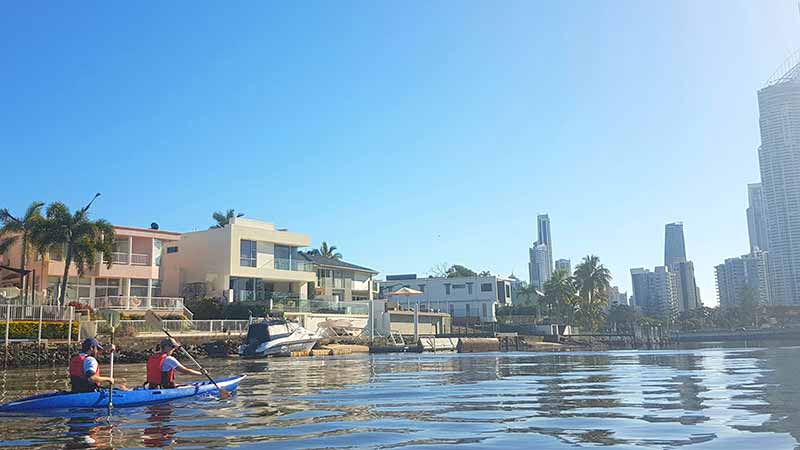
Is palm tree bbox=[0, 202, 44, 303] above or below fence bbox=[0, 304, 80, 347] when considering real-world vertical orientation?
above

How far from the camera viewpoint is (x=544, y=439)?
948 centimetres

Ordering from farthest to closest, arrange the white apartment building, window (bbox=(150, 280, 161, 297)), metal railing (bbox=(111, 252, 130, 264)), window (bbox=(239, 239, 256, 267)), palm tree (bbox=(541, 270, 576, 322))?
1. palm tree (bbox=(541, 270, 576, 322))
2. the white apartment building
3. window (bbox=(239, 239, 256, 267))
4. window (bbox=(150, 280, 161, 297))
5. metal railing (bbox=(111, 252, 130, 264))

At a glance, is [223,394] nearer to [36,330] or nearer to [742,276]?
[36,330]

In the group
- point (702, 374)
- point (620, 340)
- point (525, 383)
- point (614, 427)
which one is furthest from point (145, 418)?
point (620, 340)

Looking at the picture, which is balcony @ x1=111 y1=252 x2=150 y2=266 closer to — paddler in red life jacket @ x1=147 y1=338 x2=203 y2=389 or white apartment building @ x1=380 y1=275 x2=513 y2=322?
paddler in red life jacket @ x1=147 y1=338 x2=203 y2=389

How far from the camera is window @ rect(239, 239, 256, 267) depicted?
51688mm

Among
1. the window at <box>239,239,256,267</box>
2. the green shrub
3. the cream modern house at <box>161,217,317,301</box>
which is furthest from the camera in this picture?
the window at <box>239,239,256,267</box>

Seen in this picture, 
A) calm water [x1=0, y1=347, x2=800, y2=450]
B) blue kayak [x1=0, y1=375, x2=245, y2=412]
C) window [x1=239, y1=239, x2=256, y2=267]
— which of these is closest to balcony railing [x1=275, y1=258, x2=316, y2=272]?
window [x1=239, y1=239, x2=256, y2=267]

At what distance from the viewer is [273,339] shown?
3928 centimetres

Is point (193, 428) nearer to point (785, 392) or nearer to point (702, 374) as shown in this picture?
point (785, 392)

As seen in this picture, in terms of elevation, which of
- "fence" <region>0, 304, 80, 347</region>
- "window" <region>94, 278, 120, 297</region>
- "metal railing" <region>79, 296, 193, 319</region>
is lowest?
"fence" <region>0, 304, 80, 347</region>

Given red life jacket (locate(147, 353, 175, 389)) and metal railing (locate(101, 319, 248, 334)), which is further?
metal railing (locate(101, 319, 248, 334))

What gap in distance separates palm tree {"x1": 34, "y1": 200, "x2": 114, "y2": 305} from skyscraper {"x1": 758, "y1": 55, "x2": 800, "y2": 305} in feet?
507

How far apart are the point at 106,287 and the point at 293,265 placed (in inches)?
570
